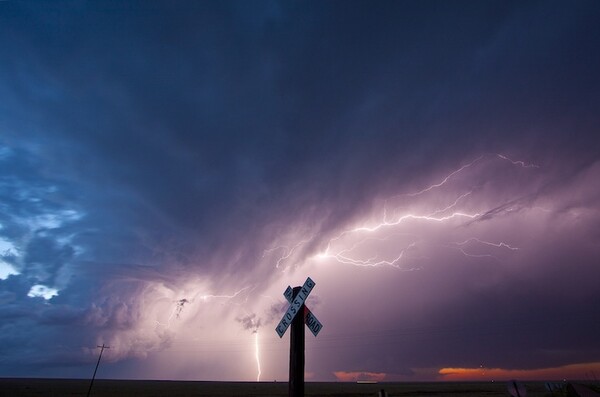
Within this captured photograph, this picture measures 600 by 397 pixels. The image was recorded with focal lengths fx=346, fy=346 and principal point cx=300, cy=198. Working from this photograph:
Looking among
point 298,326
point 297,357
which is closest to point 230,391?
point 297,357

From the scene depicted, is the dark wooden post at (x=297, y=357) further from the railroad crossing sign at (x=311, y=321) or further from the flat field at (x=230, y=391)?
the flat field at (x=230, y=391)

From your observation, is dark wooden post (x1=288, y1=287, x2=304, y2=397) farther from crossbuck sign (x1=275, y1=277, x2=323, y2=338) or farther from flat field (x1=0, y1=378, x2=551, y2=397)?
Result: flat field (x1=0, y1=378, x2=551, y2=397)

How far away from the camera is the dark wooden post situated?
4.78 meters

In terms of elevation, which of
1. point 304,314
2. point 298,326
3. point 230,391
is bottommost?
point 298,326

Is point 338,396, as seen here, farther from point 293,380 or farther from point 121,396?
point 293,380

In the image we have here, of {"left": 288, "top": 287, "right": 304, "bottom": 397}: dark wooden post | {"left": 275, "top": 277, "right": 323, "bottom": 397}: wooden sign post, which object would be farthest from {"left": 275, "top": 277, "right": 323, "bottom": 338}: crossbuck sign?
{"left": 288, "top": 287, "right": 304, "bottom": 397}: dark wooden post

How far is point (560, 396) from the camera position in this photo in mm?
38469

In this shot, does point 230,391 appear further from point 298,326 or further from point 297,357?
point 298,326

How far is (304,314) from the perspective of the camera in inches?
203

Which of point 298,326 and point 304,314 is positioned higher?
point 304,314

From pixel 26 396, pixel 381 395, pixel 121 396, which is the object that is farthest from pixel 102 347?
pixel 381 395

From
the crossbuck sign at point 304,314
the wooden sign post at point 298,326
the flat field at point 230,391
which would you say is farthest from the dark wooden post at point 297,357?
the flat field at point 230,391

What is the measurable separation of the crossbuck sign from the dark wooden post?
116 mm

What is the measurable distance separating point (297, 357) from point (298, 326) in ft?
1.38
